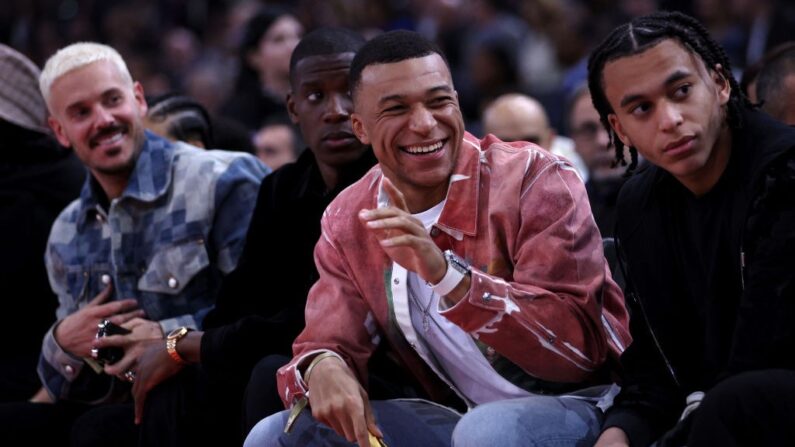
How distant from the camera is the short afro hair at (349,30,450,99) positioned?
3078 mm

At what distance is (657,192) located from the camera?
9.36 ft

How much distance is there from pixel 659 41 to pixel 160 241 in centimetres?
201

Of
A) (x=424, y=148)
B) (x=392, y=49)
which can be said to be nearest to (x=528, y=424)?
(x=424, y=148)

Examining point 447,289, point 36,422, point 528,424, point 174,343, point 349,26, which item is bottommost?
point 36,422

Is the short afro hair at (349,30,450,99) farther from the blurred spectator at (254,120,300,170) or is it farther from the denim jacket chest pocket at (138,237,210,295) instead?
the blurred spectator at (254,120,300,170)

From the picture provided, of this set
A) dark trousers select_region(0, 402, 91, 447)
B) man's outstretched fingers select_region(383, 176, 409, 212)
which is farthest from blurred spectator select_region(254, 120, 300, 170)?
man's outstretched fingers select_region(383, 176, 409, 212)

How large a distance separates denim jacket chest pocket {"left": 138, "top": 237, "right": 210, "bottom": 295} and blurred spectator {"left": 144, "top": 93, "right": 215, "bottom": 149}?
91cm

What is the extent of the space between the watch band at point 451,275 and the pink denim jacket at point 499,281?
36mm

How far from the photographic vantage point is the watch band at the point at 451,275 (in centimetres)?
272

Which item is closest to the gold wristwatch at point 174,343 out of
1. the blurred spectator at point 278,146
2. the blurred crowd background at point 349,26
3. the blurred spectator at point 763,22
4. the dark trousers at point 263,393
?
the dark trousers at point 263,393

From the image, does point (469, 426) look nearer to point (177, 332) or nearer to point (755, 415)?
point (755, 415)

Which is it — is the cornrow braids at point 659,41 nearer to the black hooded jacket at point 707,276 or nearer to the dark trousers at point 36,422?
the black hooded jacket at point 707,276

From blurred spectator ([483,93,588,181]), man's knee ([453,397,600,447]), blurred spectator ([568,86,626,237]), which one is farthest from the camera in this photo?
→ blurred spectator ([483,93,588,181])

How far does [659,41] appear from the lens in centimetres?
275
